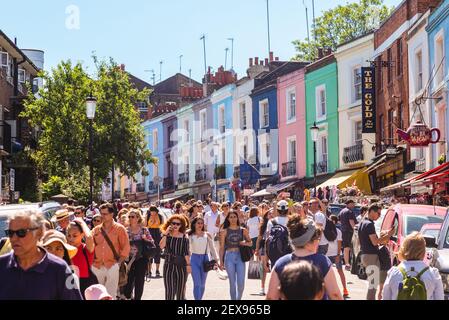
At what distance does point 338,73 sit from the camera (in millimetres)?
42969

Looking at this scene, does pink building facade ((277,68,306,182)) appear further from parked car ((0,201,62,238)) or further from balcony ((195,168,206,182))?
parked car ((0,201,62,238))

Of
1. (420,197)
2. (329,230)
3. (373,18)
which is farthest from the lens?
(373,18)

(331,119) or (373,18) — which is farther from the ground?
(373,18)

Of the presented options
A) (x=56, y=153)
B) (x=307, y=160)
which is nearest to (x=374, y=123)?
(x=307, y=160)

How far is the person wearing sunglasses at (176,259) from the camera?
1384 cm

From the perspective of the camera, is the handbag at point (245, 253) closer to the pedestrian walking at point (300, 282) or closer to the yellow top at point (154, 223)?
the yellow top at point (154, 223)

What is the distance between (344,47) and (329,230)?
965 inches

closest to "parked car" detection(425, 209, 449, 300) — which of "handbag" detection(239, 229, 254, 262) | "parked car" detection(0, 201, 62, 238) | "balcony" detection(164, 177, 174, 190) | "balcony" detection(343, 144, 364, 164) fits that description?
"handbag" detection(239, 229, 254, 262)

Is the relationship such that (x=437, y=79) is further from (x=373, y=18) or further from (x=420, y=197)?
(x=373, y=18)

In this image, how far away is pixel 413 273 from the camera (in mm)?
8516

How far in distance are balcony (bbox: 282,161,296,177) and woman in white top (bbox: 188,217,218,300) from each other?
3234cm

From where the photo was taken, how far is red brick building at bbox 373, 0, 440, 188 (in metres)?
33.6

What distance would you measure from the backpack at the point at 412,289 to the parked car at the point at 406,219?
7.93 meters
